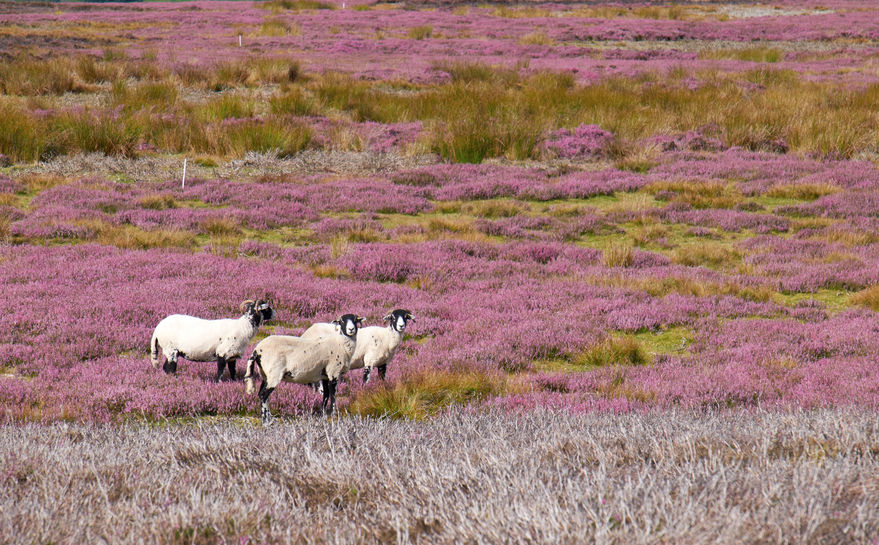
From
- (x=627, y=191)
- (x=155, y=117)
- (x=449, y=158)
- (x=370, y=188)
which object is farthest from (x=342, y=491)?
(x=155, y=117)

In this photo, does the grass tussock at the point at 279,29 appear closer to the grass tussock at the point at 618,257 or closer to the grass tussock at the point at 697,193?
the grass tussock at the point at 697,193

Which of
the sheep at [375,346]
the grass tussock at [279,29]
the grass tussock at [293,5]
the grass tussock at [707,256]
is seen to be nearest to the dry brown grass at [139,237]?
the sheep at [375,346]

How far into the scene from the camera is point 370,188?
15.7 m

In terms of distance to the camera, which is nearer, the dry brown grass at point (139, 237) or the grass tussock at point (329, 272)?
the grass tussock at point (329, 272)

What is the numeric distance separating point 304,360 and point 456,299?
4152 mm

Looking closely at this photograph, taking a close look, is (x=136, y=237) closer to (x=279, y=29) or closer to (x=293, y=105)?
(x=293, y=105)

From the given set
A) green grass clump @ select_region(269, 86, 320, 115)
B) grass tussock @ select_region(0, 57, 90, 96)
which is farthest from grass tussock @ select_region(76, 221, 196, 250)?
grass tussock @ select_region(0, 57, 90, 96)

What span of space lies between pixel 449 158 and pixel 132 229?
889cm

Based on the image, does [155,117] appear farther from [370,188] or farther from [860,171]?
[860,171]

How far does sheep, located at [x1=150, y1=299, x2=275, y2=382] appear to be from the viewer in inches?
250

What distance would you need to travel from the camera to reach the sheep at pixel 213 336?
6355mm

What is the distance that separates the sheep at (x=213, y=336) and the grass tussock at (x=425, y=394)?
1112mm

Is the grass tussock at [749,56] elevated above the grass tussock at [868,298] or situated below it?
above

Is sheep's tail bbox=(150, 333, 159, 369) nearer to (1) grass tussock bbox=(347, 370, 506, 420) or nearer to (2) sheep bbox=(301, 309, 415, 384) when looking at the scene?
(2) sheep bbox=(301, 309, 415, 384)
